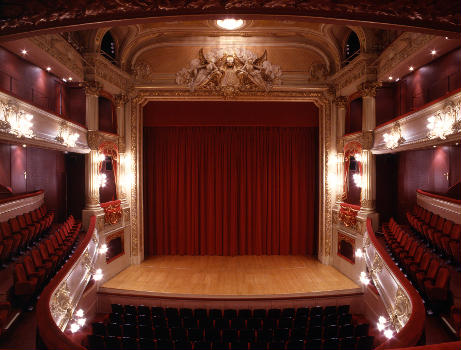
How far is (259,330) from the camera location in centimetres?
460

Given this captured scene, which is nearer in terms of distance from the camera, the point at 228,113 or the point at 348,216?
the point at 348,216

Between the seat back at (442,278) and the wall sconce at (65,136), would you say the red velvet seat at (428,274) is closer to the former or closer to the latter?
the seat back at (442,278)

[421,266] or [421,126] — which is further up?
[421,126]

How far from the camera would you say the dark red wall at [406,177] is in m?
7.18

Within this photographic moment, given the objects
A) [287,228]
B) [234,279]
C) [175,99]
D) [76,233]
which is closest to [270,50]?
[175,99]

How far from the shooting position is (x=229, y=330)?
4.37 meters

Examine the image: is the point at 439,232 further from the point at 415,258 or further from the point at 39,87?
the point at 39,87

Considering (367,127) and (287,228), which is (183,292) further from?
(367,127)

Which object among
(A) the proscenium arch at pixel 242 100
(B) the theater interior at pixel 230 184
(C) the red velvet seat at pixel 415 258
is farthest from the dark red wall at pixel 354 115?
(C) the red velvet seat at pixel 415 258

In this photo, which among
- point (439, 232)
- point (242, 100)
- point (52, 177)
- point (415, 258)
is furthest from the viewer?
point (242, 100)

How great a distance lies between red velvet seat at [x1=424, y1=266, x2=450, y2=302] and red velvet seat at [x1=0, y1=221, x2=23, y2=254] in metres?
6.21

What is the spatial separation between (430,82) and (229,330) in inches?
262

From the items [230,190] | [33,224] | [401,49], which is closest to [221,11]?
[401,49]

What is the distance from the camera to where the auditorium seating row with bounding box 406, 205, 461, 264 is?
453 centimetres
